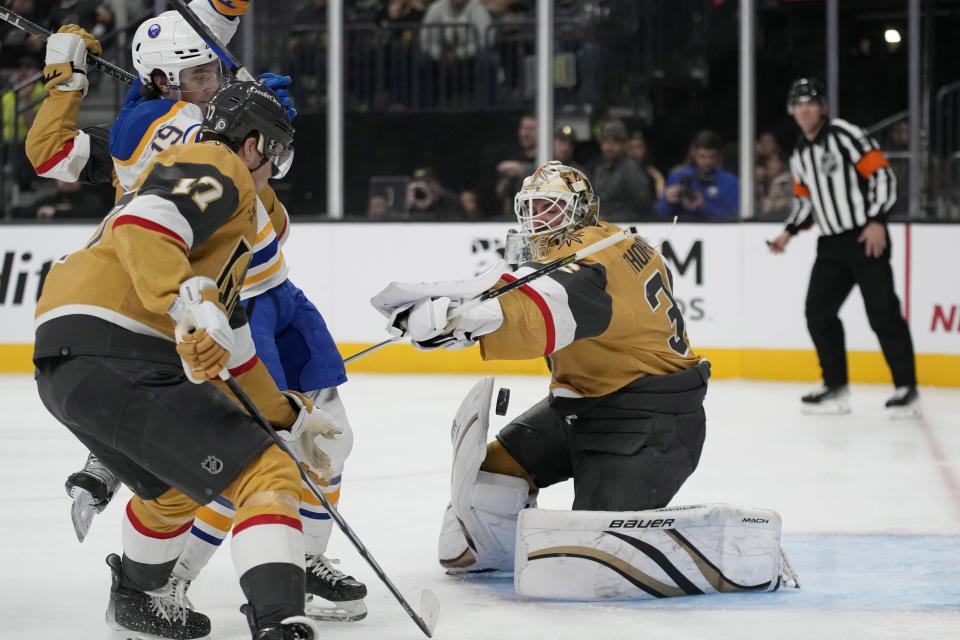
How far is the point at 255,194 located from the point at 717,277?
4.91 metres

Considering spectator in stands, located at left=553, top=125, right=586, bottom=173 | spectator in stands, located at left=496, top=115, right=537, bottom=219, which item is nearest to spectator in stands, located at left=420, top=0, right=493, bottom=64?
spectator in stands, located at left=496, top=115, right=537, bottom=219

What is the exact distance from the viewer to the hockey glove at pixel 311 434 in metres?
2.58

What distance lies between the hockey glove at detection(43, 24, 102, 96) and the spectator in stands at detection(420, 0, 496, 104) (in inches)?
186

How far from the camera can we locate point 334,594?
114 inches

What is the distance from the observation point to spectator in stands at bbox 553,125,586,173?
7.77 m

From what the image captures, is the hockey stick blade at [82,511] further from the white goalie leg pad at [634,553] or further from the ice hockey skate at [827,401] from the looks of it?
the ice hockey skate at [827,401]

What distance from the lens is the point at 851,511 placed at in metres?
3.97

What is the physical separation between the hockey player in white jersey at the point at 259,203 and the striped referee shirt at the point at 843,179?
327 cm

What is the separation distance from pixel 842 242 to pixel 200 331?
436cm

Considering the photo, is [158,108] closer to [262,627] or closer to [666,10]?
[262,627]

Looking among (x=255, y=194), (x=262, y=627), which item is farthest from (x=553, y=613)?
(x=255, y=194)

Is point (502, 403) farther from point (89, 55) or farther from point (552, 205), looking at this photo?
point (89, 55)

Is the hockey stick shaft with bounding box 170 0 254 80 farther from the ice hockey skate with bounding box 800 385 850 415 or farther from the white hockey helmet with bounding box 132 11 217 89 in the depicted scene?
the ice hockey skate with bounding box 800 385 850 415

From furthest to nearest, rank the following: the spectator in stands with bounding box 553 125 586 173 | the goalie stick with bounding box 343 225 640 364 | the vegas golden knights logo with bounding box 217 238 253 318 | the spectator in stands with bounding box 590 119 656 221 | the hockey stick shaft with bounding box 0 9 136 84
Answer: the spectator in stands with bounding box 553 125 586 173 → the spectator in stands with bounding box 590 119 656 221 → the hockey stick shaft with bounding box 0 9 136 84 → the goalie stick with bounding box 343 225 640 364 → the vegas golden knights logo with bounding box 217 238 253 318
